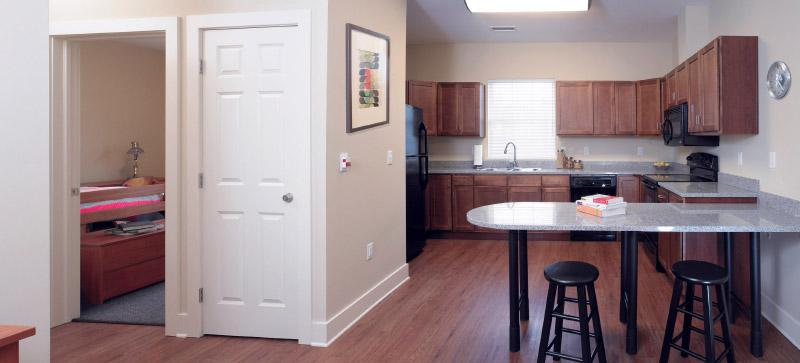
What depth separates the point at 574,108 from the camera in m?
7.13

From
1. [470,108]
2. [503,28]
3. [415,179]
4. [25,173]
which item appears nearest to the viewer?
[25,173]

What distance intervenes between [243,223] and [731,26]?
4216 millimetres

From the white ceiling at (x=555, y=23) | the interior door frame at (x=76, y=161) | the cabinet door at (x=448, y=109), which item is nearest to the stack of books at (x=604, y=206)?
the interior door frame at (x=76, y=161)

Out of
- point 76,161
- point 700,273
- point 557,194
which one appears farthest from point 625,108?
point 76,161

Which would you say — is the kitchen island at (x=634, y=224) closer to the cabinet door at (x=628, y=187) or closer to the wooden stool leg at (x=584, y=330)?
the wooden stool leg at (x=584, y=330)

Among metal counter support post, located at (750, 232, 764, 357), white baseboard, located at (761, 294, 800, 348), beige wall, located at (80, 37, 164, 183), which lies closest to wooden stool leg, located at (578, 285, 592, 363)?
metal counter support post, located at (750, 232, 764, 357)

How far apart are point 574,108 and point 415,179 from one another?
8.53 feet

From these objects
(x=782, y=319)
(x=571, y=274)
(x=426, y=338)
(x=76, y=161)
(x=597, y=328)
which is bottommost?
(x=426, y=338)

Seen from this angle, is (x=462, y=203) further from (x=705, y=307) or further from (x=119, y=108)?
(x=705, y=307)

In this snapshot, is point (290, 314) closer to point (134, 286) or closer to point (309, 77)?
point (309, 77)

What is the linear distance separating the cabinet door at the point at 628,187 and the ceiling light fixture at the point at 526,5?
2.30 meters

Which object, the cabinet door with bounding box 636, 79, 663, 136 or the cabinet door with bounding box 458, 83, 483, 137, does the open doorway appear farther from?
the cabinet door with bounding box 636, 79, 663, 136

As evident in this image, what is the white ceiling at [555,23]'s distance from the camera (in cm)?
553

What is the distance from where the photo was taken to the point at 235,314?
347 centimetres
